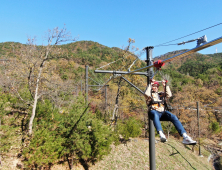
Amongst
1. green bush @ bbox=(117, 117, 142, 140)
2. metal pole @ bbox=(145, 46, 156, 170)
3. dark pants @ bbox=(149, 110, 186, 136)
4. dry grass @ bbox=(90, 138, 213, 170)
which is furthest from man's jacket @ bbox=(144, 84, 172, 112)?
green bush @ bbox=(117, 117, 142, 140)

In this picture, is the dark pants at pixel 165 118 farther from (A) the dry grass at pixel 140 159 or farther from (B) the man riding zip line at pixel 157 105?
(A) the dry grass at pixel 140 159

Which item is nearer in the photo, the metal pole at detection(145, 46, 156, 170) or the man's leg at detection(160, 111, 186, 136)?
the man's leg at detection(160, 111, 186, 136)

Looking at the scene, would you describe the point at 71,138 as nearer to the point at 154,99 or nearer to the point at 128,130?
the point at 128,130

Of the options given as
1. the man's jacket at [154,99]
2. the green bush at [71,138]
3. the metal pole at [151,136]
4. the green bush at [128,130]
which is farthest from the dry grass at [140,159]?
the man's jacket at [154,99]

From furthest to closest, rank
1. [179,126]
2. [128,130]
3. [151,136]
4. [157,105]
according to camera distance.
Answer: [128,130] → [151,136] → [157,105] → [179,126]

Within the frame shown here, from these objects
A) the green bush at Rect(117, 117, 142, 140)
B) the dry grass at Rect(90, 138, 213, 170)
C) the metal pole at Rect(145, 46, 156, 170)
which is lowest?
the dry grass at Rect(90, 138, 213, 170)

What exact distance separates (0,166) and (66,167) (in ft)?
13.7

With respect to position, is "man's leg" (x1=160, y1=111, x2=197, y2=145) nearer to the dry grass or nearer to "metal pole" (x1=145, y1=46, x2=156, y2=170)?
"metal pole" (x1=145, y1=46, x2=156, y2=170)

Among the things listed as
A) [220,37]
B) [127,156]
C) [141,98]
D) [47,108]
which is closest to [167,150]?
[127,156]

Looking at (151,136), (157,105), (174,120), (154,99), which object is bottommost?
(151,136)

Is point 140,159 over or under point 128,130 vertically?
under

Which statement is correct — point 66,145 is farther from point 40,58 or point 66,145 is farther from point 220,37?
point 220,37

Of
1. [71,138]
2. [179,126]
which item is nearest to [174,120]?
[179,126]

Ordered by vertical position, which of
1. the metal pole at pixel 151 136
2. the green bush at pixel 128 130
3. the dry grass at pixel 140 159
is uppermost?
the metal pole at pixel 151 136
